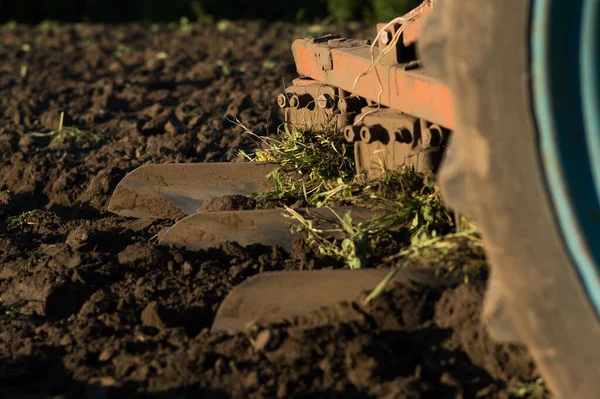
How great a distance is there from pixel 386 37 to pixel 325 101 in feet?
2.09

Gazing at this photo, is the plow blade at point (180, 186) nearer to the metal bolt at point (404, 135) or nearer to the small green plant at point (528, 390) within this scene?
the metal bolt at point (404, 135)

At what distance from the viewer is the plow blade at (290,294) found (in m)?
2.80

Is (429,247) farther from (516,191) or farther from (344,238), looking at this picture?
(516,191)

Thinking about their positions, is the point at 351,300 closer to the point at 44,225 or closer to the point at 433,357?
the point at 433,357

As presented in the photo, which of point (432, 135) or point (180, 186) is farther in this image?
point (180, 186)

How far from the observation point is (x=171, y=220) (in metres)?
3.99

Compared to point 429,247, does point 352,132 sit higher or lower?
higher

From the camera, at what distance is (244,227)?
11.1 feet

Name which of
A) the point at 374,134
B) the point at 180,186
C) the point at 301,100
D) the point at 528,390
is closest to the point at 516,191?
the point at 528,390

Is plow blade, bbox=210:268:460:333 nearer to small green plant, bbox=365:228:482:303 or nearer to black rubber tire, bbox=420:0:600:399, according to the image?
small green plant, bbox=365:228:482:303

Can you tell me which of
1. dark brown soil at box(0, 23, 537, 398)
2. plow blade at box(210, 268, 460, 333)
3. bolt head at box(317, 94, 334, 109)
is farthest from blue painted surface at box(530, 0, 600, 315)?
bolt head at box(317, 94, 334, 109)

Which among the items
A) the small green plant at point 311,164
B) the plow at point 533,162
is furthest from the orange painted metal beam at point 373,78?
the plow at point 533,162

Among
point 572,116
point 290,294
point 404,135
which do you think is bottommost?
point 290,294

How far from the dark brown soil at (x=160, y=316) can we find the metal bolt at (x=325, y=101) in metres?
0.85
